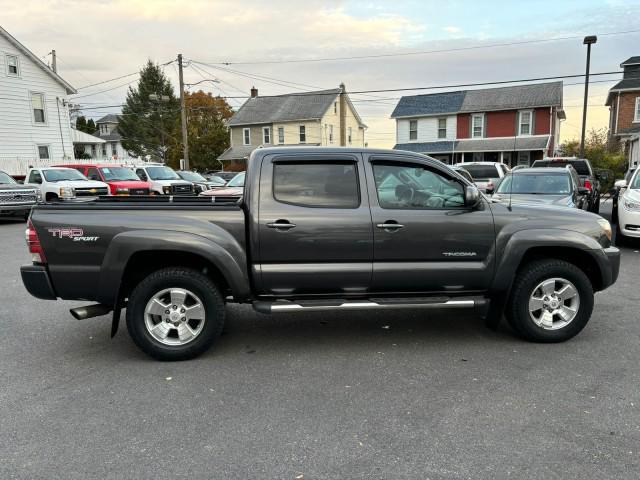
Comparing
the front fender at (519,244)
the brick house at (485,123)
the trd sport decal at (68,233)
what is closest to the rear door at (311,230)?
the front fender at (519,244)

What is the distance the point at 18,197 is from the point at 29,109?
47.7 feet

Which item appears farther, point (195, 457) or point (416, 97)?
point (416, 97)

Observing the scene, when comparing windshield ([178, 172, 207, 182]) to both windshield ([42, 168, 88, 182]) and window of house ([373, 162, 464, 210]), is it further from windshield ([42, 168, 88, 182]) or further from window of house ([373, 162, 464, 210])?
window of house ([373, 162, 464, 210])

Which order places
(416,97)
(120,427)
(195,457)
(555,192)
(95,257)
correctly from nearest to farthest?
1. (195,457)
2. (120,427)
3. (95,257)
4. (555,192)
5. (416,97)

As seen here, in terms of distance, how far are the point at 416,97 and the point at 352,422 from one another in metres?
38.0

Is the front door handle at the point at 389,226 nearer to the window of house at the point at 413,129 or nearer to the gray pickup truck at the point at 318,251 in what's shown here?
the gray pickup truck at the point at 318,251

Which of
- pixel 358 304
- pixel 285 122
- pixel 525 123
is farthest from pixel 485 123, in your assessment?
pixel 358 304

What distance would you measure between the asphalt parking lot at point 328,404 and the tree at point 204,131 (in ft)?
163

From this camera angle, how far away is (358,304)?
4.54 metres

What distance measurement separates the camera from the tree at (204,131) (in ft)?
176

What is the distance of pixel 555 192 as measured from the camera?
10.4 metres

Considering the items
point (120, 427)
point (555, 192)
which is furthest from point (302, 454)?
point (555, 192)

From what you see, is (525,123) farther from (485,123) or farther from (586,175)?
(586,175)

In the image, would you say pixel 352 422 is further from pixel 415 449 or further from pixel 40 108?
pixel 40 108
